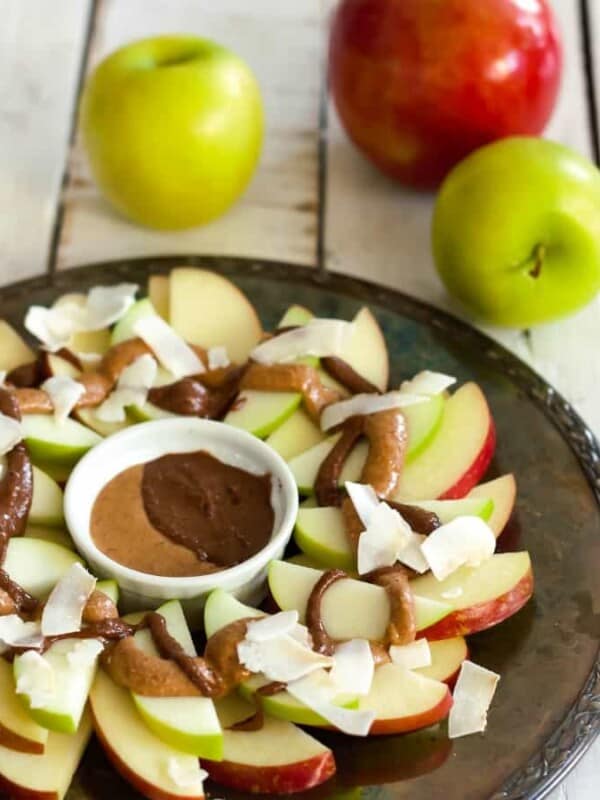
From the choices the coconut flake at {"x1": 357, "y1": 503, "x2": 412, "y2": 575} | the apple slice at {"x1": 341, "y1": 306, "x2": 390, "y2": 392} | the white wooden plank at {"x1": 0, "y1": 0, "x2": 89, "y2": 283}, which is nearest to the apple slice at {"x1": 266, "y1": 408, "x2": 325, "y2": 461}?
the apple slice at {"x1": 341, "y1": 306, "x2": 390, "y2": 392}

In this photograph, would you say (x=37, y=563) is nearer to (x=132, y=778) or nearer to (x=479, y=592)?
(x=132, y=778)

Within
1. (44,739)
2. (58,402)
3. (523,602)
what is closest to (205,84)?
(58,402)

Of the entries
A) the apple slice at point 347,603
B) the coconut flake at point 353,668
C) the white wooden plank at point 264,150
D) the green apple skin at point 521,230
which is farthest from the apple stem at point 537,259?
the coconut flake at point 353,668

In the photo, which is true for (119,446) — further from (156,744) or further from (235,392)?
(156,744)

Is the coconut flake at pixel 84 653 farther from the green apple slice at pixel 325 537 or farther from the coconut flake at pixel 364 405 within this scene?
the coconut flake at pixel 364 405

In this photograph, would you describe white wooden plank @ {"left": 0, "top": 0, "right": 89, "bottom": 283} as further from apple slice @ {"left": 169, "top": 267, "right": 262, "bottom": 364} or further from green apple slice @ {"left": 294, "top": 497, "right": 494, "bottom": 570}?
green apple slice @ {"left": 294, "top": 497, "right": 494, "bottom": 570}
